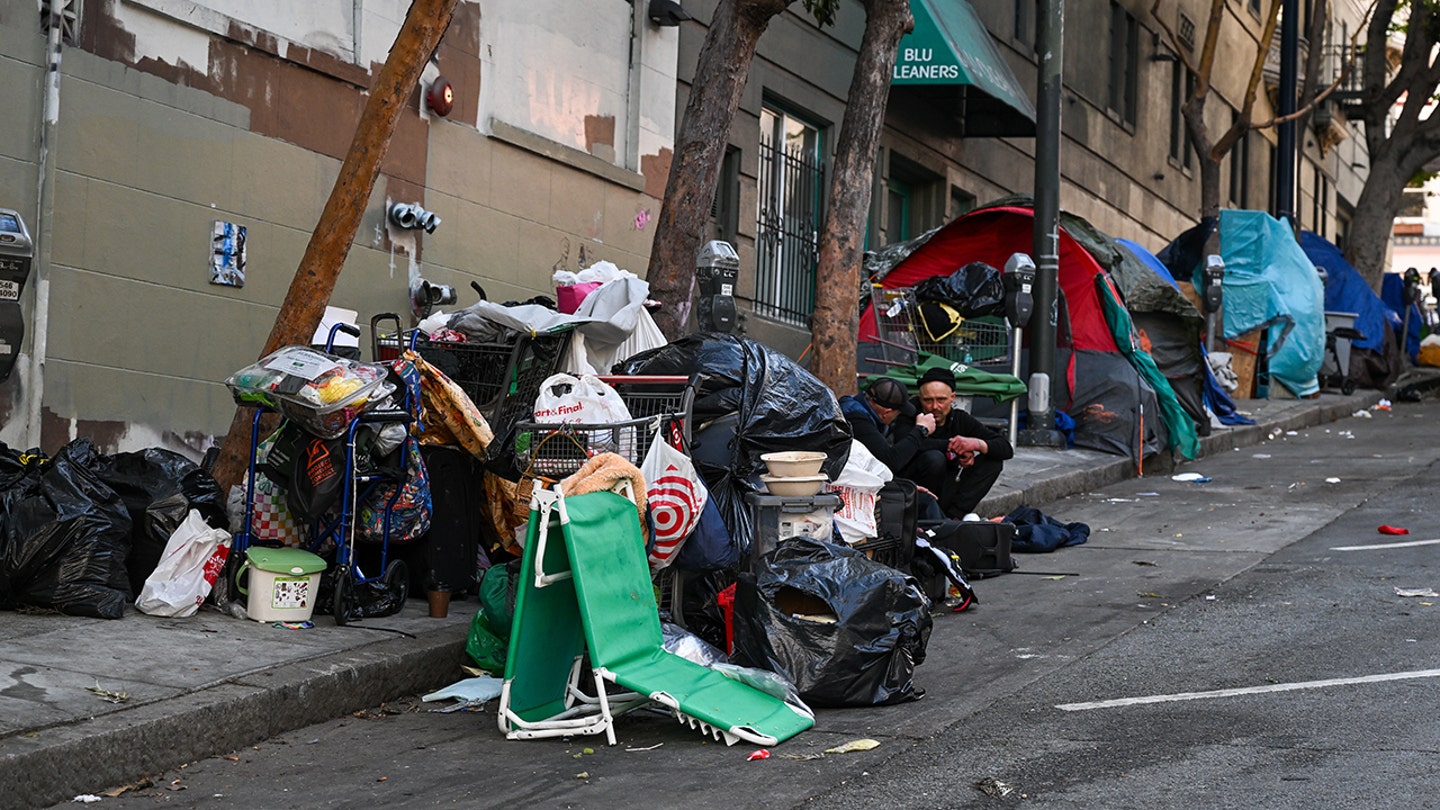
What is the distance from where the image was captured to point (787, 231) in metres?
16.7

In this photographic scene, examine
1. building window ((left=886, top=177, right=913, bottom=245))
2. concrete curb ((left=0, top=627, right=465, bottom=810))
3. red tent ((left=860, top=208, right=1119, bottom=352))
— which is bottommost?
concrete curb ((left=0, top=627, right=465, bottom=810))

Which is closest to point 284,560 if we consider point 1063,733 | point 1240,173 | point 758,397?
point 758,397

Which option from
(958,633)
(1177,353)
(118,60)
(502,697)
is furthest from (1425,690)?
(1177,353)

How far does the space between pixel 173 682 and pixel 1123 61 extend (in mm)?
23575

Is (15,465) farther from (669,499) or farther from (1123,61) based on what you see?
(1123,61)

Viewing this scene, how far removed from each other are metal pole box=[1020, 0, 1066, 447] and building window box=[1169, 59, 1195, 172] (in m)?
15.3

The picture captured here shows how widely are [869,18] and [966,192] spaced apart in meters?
9.24

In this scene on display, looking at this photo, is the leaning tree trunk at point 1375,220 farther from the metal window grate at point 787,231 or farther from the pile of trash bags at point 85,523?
the pile of trash bags at point 85,523

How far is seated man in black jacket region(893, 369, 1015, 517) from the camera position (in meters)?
9.50

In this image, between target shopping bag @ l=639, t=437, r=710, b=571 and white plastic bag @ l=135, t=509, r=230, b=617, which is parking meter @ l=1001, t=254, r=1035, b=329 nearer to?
target shopping bag @ l=639, t=437, r=710, b=571

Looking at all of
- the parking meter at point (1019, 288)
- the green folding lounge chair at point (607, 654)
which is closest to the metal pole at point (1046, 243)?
the parking meter at point (1019, 288)

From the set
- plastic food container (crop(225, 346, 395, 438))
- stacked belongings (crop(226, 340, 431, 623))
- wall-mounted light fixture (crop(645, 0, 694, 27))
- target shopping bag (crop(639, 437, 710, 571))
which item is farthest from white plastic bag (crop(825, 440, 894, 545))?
wall-mounted light fixture (crop(645, 0, 694, 27))

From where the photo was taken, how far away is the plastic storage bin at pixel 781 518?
7.02 meters

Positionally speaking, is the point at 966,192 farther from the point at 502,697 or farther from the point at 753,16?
the point at 502,697
